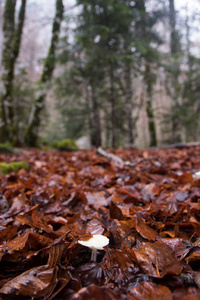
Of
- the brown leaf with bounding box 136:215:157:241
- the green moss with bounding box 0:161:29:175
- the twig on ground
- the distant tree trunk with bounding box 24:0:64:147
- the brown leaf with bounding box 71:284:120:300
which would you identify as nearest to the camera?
the brown leaf with bounding box 71:284:120:300

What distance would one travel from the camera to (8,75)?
6.99 metres

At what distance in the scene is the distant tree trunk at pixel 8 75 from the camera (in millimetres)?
6910

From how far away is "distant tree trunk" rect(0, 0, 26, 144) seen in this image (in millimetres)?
6910

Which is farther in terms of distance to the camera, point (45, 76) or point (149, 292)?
point (45, 76)

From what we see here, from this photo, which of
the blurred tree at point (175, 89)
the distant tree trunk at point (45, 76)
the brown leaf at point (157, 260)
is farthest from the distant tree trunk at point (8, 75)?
the brown leaf at point (157, 260)

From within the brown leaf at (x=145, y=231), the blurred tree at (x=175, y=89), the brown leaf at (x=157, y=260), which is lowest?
the brown leaf at (x=157, y=260)

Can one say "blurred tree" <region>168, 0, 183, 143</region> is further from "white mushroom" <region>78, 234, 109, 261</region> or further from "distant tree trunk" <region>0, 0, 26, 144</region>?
"white mushroom" <region>78, 234, 109, 261</region>

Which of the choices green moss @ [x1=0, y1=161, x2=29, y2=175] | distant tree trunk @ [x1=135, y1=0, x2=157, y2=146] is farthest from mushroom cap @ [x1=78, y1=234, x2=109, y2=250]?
distant tree trunk @ [x1=135, y1=0, x2=157, y2=146]

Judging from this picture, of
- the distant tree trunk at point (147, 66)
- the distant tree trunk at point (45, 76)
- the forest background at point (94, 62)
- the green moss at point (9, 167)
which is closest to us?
the green moss at point (9, 167)

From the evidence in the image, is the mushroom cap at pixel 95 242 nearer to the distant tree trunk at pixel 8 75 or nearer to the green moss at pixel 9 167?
the green moss at pixel 9 167

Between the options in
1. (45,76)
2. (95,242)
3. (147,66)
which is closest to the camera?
(95,242)

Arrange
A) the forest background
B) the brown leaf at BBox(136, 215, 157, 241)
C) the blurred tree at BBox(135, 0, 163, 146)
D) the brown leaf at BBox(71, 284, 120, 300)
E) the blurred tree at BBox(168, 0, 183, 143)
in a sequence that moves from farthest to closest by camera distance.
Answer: the blurred tree at BBox(168, 0, 183, 143), the blurred tree at BBox(135, 0, 163, 146), the forest background, the brown leaf at BBox(136, 215, 157, 241), the brown leaf at BBox(71, 284, 120, 300)

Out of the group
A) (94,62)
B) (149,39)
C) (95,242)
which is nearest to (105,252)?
(95,242)

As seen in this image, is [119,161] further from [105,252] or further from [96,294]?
[96,294]
